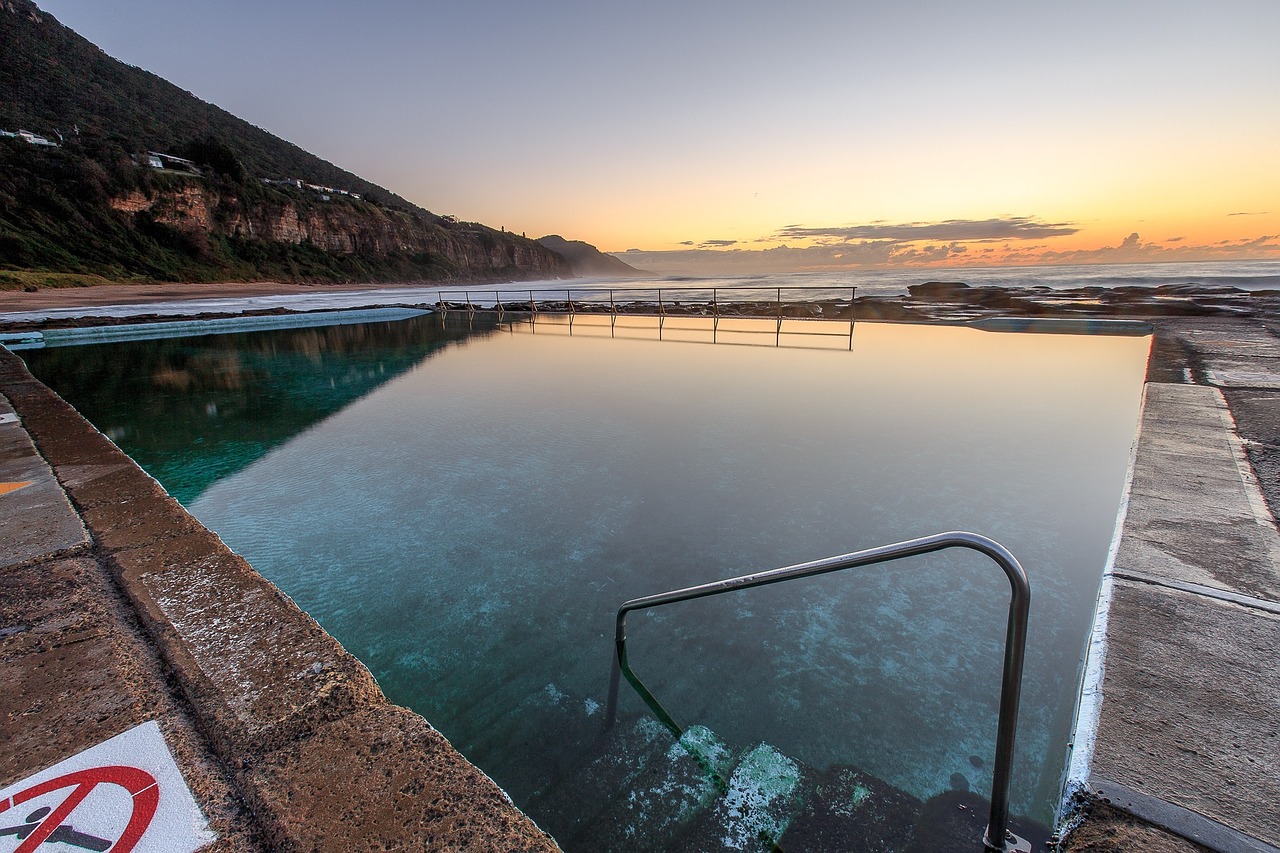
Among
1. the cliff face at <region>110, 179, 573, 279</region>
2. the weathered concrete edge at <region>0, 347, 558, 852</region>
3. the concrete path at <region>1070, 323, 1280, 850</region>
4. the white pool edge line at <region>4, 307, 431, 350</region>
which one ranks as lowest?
the concrete path at <region>1070, 323, 1280, 850</region>

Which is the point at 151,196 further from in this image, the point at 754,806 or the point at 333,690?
the point at 754,806

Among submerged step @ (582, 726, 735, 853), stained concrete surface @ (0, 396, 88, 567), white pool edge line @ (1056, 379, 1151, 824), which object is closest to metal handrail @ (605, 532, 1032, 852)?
white pool edge line @ (1056, 379, 1151, 824)

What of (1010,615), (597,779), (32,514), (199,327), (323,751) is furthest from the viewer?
(199,327)

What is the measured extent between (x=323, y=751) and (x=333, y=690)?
21 centimetres

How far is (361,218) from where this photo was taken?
2238 inches

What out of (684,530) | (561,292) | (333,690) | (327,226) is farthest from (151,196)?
(333,690)

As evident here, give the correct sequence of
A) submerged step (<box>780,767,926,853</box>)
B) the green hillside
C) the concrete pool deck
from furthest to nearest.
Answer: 1. the green hillside
2. submerged step (<box>780,767,926,853</box>)
3. the concrete pool deck

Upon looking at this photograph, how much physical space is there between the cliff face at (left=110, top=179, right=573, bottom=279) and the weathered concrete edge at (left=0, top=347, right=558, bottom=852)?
167 ft

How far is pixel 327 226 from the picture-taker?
52.1 metres

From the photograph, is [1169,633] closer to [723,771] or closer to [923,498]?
[723,771]

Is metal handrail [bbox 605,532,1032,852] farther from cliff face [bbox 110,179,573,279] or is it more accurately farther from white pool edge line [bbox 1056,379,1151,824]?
cliff face [bbox 110,179,573,279]

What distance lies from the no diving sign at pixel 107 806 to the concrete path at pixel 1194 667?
174cm

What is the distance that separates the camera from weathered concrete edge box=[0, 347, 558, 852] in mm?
1036

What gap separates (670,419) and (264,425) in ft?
13.8
